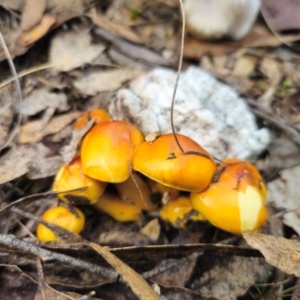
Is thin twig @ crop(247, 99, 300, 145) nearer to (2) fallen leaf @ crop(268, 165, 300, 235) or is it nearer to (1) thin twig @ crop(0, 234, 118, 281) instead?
(2) fallen leaf @ crop(268, 165, 300, 235)

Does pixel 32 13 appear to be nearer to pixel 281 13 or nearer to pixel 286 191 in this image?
pixel 281 13

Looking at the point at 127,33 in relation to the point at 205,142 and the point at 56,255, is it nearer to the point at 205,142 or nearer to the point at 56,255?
the point at 205,142

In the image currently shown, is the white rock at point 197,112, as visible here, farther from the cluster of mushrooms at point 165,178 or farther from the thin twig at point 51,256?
the thin twig at point 51,256

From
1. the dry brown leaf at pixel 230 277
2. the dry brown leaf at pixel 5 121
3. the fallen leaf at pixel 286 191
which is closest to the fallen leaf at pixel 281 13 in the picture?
the fallen leaf at pixel 286 191

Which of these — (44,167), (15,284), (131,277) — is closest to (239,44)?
(44,167)

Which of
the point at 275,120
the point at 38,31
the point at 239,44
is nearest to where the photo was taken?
the point at 275,120

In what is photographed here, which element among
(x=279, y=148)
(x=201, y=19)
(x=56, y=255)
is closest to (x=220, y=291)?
(x=56, y=255)
